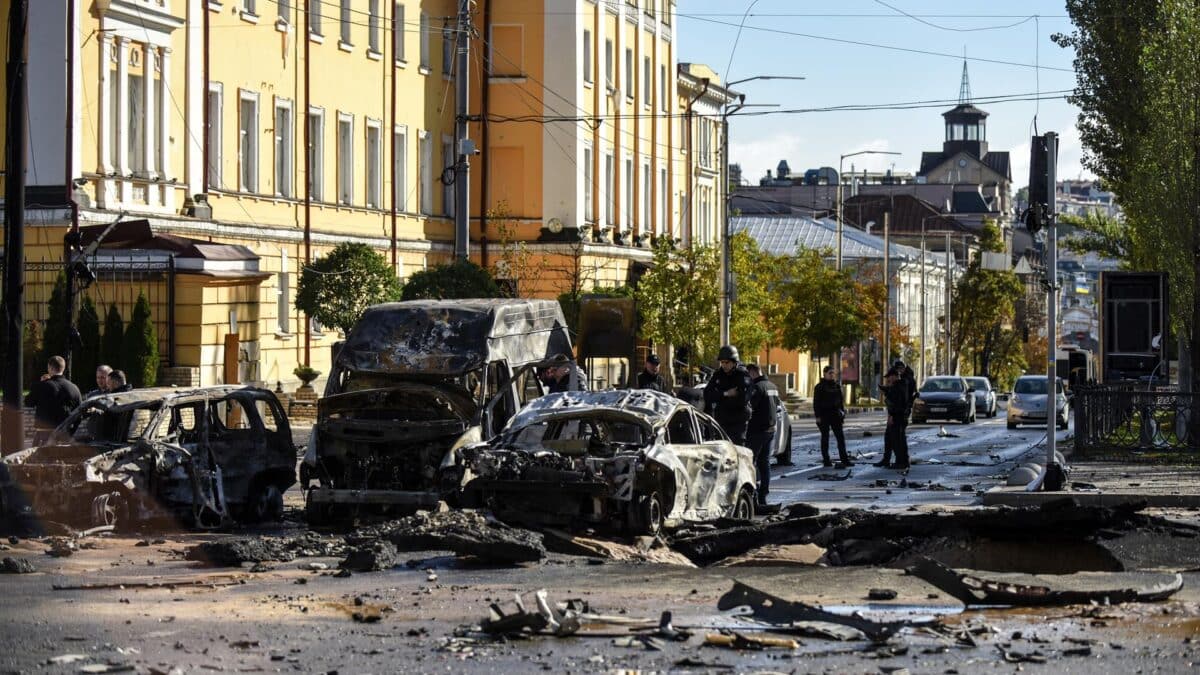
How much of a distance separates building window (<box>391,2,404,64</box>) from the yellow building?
6 cm

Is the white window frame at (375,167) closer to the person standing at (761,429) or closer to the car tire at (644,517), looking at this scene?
the person standing at (761,429)

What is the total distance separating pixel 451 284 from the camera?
36.7 metres

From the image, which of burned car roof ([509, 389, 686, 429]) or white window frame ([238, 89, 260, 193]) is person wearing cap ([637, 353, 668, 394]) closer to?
burned car roof ([509, 389, 686, 429])

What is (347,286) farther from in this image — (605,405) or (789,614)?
(789,614)

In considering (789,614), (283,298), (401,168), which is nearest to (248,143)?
(283,298)

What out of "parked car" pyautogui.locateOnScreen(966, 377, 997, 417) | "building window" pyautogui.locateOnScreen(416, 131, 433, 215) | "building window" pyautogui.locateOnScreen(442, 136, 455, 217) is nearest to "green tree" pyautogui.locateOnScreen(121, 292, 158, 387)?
"building window" pyautogui.locateOnScreen(416, 131, 433, 215)

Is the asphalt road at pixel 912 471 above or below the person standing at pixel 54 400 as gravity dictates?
below

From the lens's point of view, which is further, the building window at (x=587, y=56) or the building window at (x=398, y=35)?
the building window at (x=587, y=56)

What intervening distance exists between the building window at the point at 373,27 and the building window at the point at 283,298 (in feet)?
24.3

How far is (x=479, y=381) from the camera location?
63.8ft

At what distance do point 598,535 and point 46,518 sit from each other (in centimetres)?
515

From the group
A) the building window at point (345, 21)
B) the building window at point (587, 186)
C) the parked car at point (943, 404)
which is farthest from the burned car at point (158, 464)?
the building window at point (587, 186)

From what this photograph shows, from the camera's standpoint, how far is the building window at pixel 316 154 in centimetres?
4460

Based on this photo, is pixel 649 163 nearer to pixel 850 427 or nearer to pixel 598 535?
pixel 850 427
